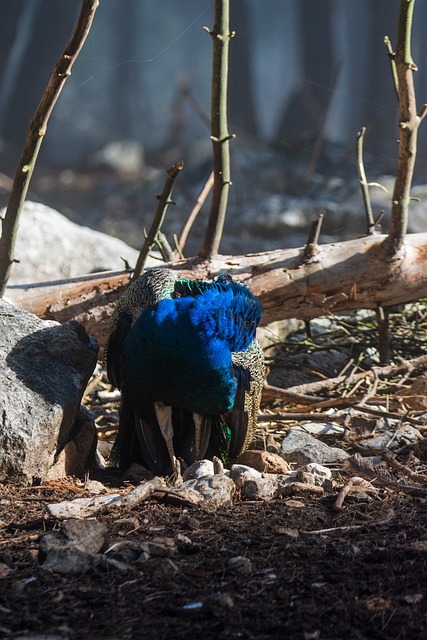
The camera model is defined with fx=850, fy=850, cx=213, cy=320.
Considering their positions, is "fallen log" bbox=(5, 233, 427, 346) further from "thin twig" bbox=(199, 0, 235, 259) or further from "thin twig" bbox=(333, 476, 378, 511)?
"thin twig" bbox=(333, 476, 378, 511)

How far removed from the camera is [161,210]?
384 centimetres

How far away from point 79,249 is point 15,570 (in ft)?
11.7

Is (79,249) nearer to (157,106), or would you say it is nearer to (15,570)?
(15,570)

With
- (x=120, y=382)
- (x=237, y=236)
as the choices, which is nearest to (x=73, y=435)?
(x=120, y=382)

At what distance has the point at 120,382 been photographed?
11.3 feet

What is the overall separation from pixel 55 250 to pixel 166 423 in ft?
7.52

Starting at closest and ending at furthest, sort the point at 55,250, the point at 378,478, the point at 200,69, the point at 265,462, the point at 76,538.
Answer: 1. the point at 76,538
2. the point at 378,478
3. the point at 265,462
4. the point at 55,250
5. the point at 200,69

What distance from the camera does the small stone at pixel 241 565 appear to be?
80.6 inches

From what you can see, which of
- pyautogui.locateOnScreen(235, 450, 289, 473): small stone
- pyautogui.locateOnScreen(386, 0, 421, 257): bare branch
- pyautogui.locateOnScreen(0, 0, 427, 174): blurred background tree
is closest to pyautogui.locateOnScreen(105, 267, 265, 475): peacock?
pyautogui.locateOnScreen(235, 450, 289, 473): small stone

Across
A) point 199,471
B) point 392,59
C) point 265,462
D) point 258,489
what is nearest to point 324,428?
point 265,462

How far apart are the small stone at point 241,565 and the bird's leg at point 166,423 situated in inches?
49.4

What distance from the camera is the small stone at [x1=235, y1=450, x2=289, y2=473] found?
3.26 m

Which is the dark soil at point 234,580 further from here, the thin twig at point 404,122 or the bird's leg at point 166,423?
the thin twig at point 404,122

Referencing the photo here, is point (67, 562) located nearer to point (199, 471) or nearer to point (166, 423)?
point (199, 471)
